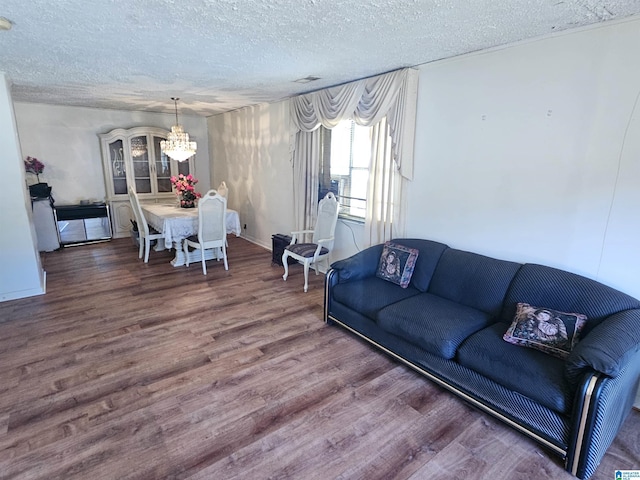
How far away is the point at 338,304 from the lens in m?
3.11

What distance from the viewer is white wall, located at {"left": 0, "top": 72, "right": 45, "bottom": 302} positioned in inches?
133

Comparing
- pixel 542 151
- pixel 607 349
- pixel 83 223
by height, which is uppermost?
pixel 542 151

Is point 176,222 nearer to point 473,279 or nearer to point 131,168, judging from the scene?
point 131,168

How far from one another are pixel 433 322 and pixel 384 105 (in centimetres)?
210

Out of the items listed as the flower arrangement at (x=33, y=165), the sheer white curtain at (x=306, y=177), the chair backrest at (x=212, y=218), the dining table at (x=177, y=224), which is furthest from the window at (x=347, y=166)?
the flower arrangement at (x=33, y=165)

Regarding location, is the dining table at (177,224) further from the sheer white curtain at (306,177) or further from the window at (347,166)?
the window at (347,166)

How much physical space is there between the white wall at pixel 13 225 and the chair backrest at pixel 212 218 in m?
1.75

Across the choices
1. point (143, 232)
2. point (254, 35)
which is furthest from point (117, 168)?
point (254, 35)

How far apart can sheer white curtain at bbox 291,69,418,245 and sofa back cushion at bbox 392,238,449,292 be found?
0.46 m

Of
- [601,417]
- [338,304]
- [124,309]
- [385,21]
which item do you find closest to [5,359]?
[124,309]

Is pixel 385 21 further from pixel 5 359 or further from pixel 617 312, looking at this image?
pixel 5 359

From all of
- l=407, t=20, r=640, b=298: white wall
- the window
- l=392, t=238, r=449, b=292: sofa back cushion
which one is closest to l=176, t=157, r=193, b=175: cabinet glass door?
the window

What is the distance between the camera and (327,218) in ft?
14.0

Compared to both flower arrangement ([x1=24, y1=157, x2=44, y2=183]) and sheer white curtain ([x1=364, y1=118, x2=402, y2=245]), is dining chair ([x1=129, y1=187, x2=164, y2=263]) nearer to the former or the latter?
flower arrangement ([x1=24, y1=157, x2=44, y2=183])
